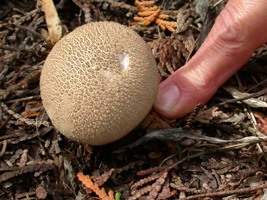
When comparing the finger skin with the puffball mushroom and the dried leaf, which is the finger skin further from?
the puffball mushroom

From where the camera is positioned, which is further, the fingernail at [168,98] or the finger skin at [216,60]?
the fingernail at [168,98]

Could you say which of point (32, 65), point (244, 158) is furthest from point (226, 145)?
point (32, 65)

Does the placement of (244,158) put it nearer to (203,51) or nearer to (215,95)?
(215,95)

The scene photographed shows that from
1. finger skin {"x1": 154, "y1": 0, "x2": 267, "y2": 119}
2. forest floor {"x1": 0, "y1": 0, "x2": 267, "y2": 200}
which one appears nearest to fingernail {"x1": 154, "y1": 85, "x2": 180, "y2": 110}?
finger skin {"x1": 154, "y1": 0, "x2": 267, "y2": 119}

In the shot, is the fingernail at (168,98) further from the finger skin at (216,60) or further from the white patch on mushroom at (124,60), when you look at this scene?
the white patch on mushroom at (124,60)

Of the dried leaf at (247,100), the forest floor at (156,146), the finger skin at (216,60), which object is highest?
the finger skin at (216,60)

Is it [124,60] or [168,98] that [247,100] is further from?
[124,60]

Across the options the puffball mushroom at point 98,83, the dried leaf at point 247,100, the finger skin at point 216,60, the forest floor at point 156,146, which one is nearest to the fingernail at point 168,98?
the finger skin at point 216,60

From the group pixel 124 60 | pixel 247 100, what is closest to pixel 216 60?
pixel 247 100
